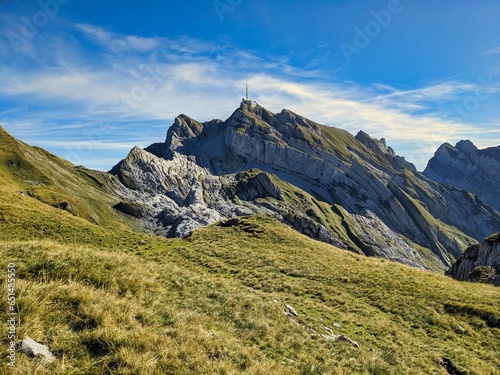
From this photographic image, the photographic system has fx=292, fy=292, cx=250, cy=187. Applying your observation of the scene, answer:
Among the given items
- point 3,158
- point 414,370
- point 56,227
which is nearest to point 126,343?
point 414,370

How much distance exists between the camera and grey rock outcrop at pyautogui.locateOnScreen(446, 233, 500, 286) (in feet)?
101

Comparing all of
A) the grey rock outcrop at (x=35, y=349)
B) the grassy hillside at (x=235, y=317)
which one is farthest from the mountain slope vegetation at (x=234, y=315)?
the grey rock outcrop at (x=35, y=349)

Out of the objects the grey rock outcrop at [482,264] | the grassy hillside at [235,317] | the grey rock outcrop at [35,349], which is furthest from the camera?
the grey rock outcrop at [482,264]

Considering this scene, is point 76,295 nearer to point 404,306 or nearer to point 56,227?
point 404,306

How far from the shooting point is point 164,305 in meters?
11.8

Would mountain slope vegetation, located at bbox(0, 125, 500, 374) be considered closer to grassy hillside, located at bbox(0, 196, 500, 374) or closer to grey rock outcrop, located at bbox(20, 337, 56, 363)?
grassy hillside, located at bbox(0, 196, 500, 374)

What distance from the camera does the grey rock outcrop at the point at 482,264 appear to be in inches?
1217

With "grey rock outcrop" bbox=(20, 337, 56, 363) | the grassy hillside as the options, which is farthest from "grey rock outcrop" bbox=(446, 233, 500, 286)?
"grey rock outcrop" bbox=(20, 337, 56, 363)

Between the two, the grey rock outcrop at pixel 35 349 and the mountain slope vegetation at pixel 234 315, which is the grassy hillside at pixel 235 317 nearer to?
the mountain slope vegetation at pixel 234 315

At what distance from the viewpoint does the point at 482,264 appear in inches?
1383

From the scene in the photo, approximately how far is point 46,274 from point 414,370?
15.7 m

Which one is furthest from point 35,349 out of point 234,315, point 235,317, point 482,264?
point 482,264

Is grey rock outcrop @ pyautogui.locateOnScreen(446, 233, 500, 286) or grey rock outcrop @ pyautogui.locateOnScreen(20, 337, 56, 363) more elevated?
grey rock outcrop @ pyautogui.locateOnScreen(20, 337, 56, 363)

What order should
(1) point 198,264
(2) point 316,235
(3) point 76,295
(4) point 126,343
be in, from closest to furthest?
1. (4) point 126,343
2. (3) point 76,295
3. (1) point 198,264
4. (2) point 316,235
